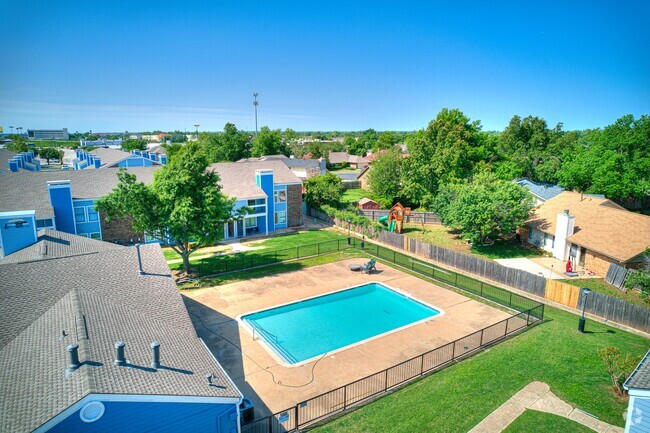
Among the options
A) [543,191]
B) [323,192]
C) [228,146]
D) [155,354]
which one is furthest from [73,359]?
[228,146]

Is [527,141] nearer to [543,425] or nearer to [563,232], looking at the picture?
[563,232]

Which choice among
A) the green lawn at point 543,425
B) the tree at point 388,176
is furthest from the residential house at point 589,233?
the tree at point 388,176

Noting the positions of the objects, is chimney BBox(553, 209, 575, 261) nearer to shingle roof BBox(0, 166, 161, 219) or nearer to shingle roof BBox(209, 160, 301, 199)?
shingle roof BBox(209, 160, 301, 199)

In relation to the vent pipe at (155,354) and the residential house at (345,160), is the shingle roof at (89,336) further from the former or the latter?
the residential house at (345,160)

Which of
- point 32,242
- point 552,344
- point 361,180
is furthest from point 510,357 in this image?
point 361,180

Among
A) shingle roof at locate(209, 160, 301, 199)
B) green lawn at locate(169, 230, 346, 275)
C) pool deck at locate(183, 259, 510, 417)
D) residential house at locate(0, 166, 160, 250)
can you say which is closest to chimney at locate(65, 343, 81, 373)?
pool deck at locate(183, 259, 510, 417)

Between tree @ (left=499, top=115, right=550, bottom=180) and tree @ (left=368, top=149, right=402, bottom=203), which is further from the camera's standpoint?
tree @ (left=499, top=115, right=550, bottom=180)

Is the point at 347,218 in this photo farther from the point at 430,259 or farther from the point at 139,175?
the point at 139,175
